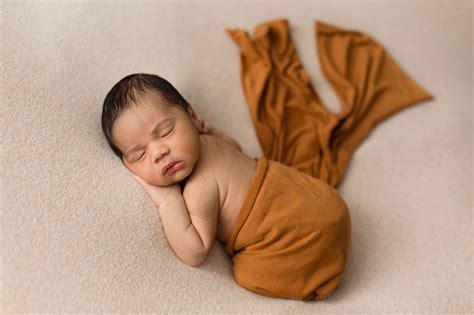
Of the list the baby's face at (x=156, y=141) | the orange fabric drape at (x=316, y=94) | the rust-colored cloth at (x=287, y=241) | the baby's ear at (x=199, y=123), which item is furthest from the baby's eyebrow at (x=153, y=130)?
the orange fabric drape at (x=316, y=94)

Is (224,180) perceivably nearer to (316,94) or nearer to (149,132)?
(149,132)

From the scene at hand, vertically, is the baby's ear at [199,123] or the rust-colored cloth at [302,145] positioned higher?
the baby's ear at [199,123]

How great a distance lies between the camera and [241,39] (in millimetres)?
1497

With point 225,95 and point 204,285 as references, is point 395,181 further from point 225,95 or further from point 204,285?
point 204,285

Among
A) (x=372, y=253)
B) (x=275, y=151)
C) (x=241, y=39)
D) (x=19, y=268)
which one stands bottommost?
(x=372, y=253)

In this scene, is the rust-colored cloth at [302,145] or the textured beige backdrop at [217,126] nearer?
the textured beige backdrop at [217,126]

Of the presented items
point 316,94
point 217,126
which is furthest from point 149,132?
point 316,94

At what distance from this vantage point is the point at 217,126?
1.39 meters

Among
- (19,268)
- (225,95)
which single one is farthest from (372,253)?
(19,268)

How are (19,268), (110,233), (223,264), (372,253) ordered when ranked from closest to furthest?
(19,268) < (110,233) < (223,264) < (372,253)

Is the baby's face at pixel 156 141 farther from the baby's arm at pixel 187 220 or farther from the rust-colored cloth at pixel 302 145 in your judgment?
the rust-colored cloth at pixel 302 145

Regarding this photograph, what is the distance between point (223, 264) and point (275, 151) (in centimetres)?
37

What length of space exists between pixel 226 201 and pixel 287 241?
16 centimetres

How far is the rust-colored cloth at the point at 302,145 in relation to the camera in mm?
1148
